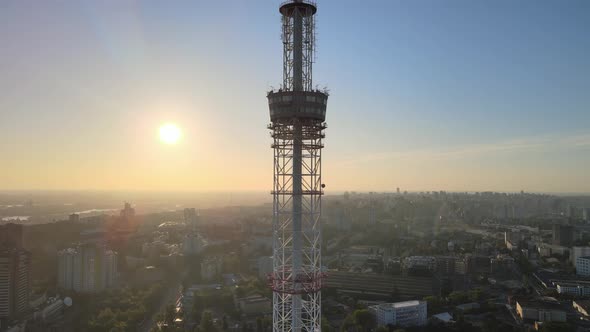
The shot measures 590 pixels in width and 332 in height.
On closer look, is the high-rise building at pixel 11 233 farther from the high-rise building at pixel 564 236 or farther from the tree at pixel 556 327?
the high-rise building at pixel 564 236

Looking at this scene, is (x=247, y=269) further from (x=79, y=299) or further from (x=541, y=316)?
(x=541, y=316)

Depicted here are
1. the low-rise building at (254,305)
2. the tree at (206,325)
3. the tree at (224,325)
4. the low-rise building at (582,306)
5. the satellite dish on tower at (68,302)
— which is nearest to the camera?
the tree at (206,325)

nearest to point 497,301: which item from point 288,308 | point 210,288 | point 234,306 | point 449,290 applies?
point 449,290

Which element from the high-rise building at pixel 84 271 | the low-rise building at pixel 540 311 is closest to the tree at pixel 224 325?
the high-rise building at pixel 84 271

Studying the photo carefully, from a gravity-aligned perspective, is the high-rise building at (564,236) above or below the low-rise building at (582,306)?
above

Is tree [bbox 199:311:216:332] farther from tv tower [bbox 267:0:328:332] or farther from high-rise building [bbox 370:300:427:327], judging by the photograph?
tv tower [bbox 267:0:328:332]

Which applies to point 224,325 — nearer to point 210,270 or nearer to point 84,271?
point 210,270
